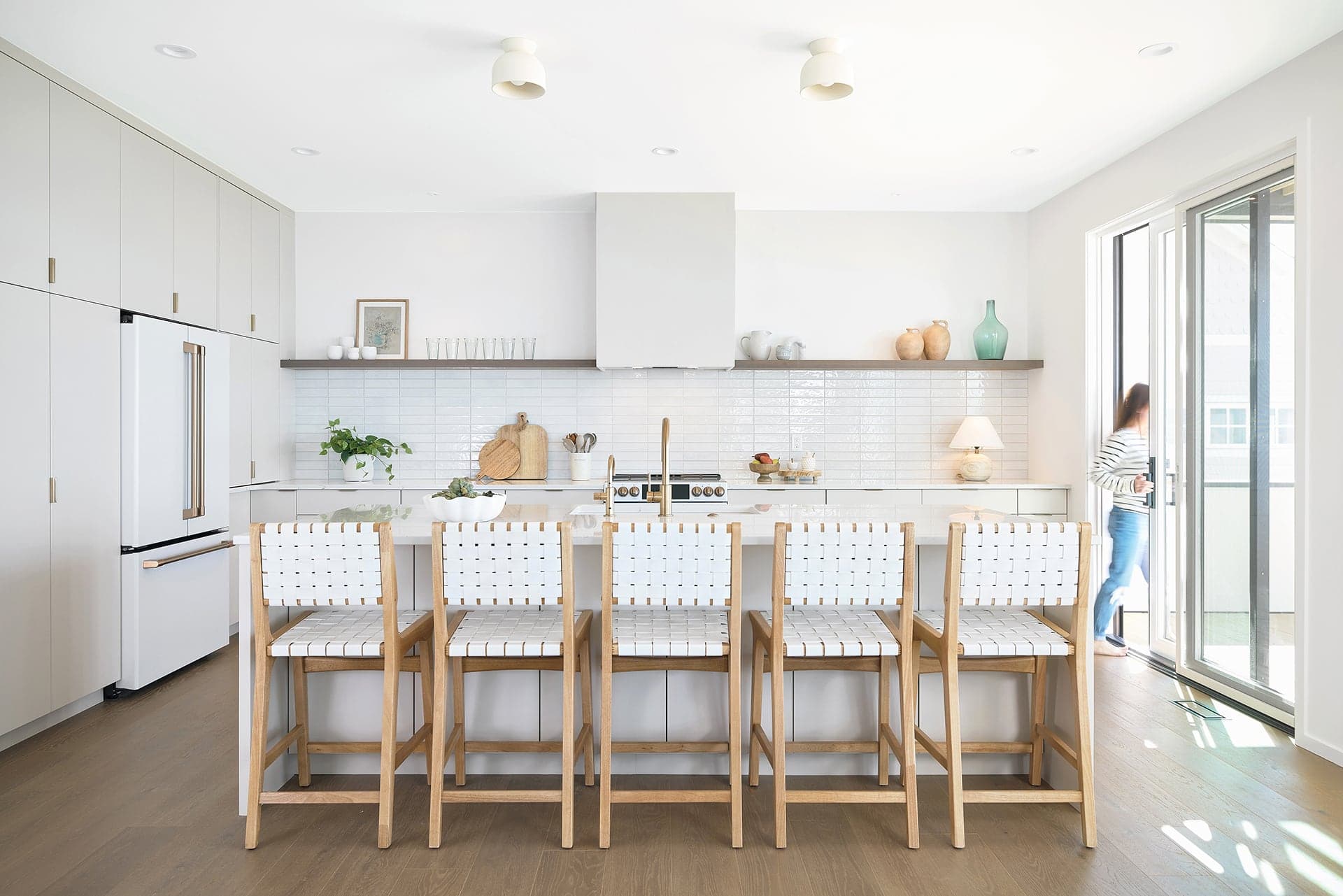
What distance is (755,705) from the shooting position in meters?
2.68

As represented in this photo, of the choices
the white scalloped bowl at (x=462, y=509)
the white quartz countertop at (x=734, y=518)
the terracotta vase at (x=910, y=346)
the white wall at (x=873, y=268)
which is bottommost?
the white quartz countertop at (x=734, y=518)

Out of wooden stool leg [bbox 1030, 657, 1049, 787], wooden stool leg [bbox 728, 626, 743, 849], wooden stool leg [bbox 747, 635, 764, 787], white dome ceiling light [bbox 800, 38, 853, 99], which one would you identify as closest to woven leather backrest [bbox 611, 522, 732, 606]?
wooden stool leg [bbox 728, 626, 743, 849]

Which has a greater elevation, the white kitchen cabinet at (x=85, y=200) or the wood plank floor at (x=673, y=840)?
the white kitchen cabinet at (x=85, y=200)

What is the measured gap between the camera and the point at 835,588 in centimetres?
232

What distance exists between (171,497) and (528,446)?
81.6 inches

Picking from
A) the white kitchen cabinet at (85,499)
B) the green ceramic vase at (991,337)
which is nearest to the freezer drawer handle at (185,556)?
the white kitchen cabinet at (85,499)

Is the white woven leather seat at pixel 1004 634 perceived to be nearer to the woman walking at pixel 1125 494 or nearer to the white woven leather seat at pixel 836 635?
the white woven leather seat at pixel 836 635

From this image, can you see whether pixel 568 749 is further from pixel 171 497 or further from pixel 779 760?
pixel 171 497

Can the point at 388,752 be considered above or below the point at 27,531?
below

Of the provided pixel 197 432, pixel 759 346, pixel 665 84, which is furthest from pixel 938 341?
pixel 197 432

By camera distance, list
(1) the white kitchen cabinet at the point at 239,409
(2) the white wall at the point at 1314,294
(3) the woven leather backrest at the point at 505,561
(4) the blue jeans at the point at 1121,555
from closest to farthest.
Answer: (3) the woven leather backrest at the point at 505,561 → (2) the white wall at the point at 1314,294 → (4) the blue jeans at the point at 1121,555 → (1) the white kitchen cabinet at the point at 239,409

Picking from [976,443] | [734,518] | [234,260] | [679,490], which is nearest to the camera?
[734,518]

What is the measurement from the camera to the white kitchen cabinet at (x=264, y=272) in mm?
4871

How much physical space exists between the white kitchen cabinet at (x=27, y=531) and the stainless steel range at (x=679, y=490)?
2.75 metres
